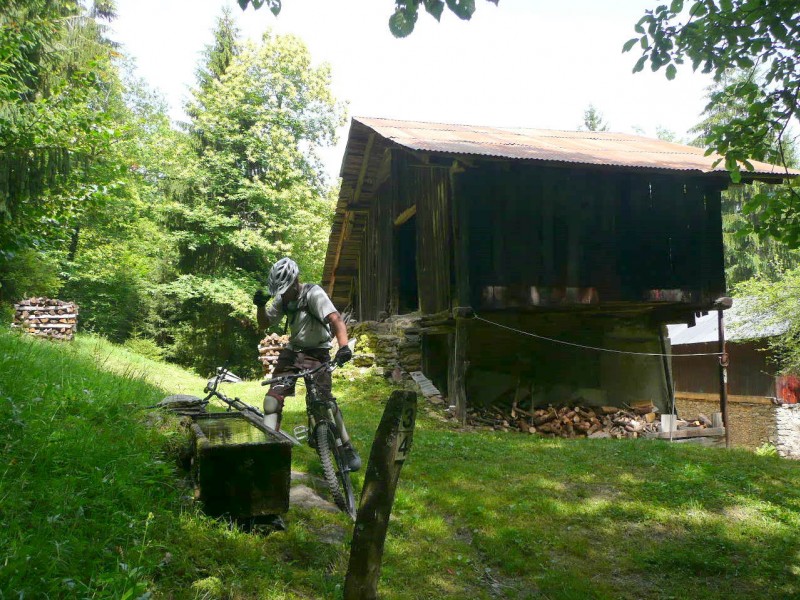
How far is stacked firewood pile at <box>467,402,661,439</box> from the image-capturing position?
12.3 meters

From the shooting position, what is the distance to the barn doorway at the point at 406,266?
14695mm

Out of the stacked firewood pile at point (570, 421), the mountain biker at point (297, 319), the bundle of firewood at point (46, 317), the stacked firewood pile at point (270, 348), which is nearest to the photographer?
the mountain biker at point (297, 319)

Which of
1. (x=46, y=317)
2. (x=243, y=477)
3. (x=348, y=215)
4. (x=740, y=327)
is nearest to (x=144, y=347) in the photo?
(x=46, y=317)

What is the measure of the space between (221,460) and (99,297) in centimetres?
2518

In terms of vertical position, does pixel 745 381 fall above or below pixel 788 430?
above

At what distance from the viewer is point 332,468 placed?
16.1ft

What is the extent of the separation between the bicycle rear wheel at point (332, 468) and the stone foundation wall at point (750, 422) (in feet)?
58.0

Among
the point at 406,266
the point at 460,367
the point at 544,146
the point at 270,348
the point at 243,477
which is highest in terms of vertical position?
the point at 544,146

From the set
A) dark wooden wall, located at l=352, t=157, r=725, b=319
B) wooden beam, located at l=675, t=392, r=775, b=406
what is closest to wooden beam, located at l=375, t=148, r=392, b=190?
dark wooden wall, located at l=352, t=157, r=725, b=319

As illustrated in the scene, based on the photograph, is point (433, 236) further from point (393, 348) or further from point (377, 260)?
point (377, 260)

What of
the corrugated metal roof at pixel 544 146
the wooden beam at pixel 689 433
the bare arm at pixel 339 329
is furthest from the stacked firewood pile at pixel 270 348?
the bare arm at pixel 339 329

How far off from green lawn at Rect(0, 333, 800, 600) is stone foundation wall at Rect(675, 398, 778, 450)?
1425cm

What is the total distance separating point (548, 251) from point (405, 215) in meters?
3.82

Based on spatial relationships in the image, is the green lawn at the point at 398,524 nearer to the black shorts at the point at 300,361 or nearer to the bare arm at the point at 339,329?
the black shorts at the point at 300,361
